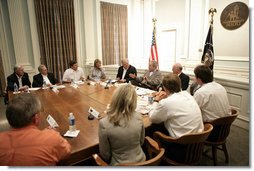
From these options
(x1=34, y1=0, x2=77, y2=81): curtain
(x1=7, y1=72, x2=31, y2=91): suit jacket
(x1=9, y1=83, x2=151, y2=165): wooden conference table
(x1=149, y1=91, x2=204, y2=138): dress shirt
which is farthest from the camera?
(x1=34, y1=0, x2=77, y2=81): curtain

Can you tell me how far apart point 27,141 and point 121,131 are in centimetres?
56

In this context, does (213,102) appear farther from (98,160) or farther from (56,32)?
(56,32)

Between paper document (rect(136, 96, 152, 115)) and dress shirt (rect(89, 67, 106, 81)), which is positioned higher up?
dress shirt (rect(89, 67, 106, 81))

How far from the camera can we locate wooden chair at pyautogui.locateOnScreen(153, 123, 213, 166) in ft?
4.83

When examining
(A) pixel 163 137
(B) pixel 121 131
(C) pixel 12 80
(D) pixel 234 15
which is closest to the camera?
(B) pixel 121 131

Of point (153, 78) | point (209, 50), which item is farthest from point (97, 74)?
point (209, 50)

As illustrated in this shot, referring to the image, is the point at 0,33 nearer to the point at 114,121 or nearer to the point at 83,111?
the point at 83,111

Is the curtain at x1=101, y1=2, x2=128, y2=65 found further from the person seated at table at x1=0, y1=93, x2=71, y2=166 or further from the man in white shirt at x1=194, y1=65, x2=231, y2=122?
the person seated at table at x1=0, y1=93, x2=71, y2=166

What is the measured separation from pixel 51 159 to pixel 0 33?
184 inches

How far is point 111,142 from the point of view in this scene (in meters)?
1.26

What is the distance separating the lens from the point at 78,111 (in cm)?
210

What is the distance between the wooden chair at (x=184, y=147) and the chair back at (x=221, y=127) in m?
0.22

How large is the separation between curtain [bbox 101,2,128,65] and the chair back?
460 cm

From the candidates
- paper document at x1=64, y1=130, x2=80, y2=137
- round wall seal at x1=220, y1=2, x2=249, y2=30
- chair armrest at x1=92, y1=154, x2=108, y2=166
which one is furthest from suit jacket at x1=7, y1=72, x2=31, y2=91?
round wall seal at x1=220, y1=2, x2=249, y2=30
